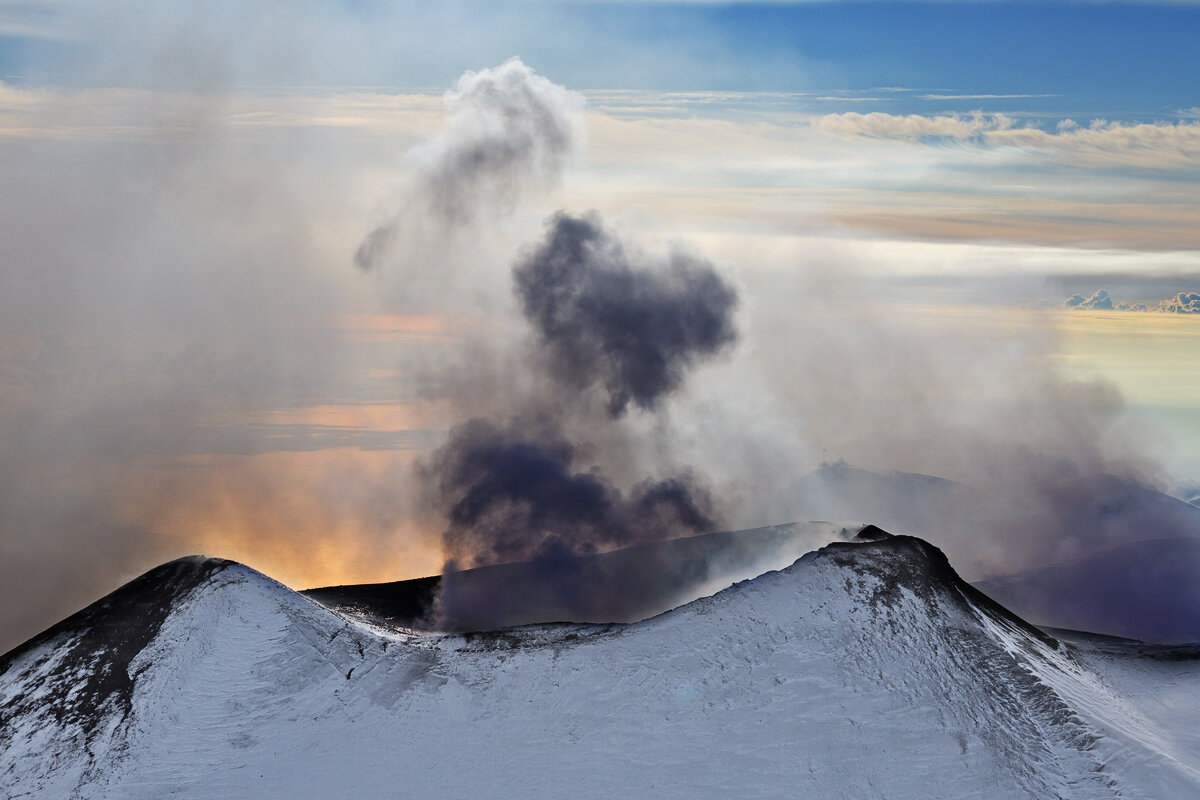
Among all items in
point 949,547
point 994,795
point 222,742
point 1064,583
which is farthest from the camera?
point 949,547

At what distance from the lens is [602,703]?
69000mm

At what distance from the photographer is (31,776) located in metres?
63.0

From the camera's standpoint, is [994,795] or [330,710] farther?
[330,710]

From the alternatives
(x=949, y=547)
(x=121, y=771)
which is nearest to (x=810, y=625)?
(x=121, y=771)

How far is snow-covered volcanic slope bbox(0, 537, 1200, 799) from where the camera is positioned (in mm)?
63000

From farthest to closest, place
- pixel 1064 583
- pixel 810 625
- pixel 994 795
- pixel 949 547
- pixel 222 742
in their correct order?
pixel 949 547
pixel 1064 583
pixel 810 625
pixel 222 742
pixel 994 795

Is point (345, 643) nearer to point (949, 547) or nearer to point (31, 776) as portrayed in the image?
point (31, 776)

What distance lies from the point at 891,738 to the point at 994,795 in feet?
23.4

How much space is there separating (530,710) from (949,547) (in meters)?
137

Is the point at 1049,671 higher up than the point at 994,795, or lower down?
higher up

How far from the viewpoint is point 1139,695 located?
78.1m

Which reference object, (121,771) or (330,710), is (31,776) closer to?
(121,771)

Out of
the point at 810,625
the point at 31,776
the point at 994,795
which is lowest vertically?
the point at 994,795

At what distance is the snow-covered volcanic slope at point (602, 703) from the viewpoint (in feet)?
207
